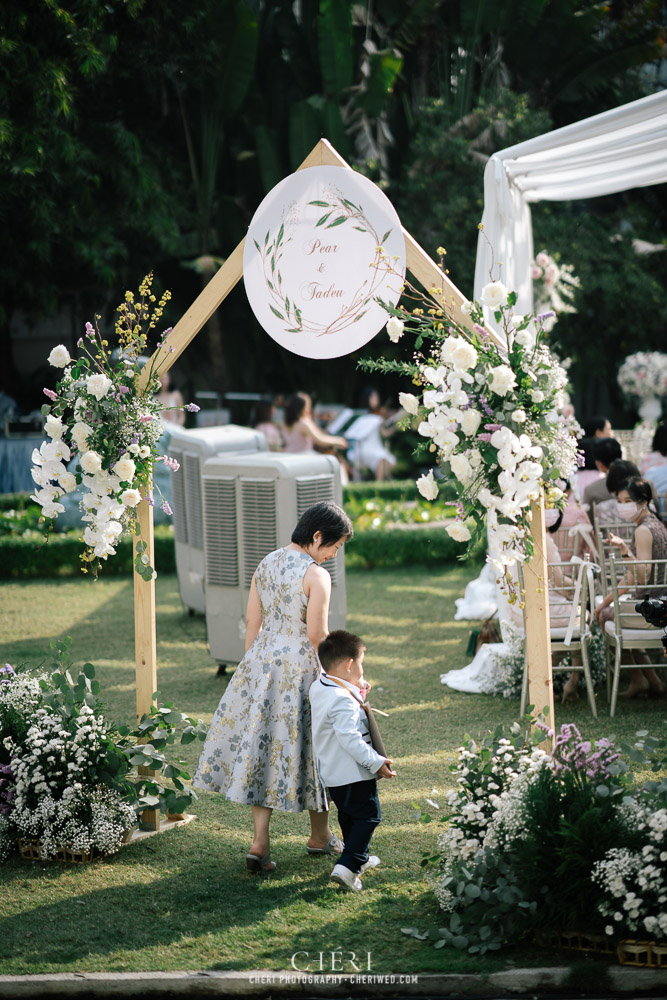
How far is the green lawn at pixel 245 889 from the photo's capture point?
12.1 ft

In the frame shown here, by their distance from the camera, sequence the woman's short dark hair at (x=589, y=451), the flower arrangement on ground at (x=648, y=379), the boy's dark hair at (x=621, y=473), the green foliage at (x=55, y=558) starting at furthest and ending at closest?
the flower arrangement on ground at (x=648, y=379), the green foliage at (x=55, y=558), the woman's short dark hair at (x=589, y=451), the boy's dark hair at (x=621, y=473)

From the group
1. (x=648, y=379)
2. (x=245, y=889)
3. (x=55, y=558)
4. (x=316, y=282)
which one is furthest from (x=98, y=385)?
(x=648, y=379)

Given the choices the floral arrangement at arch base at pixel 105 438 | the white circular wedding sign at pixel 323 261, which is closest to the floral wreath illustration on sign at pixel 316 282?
the white circular wedding sign at pixel 323 261

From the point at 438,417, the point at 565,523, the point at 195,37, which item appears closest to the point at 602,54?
the point at 195,37

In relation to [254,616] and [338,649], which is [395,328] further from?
[254,616]

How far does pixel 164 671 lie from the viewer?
25.0 ft

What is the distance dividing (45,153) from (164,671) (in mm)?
9264

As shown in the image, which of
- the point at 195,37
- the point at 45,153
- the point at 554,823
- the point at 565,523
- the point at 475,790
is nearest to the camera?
the point at 554,823

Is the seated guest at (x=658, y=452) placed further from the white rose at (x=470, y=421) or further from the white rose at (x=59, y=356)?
the white rose at (x=59, y=356)

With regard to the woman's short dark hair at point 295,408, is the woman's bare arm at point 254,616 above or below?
below

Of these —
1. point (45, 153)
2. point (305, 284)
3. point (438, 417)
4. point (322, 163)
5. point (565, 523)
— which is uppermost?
point (45, 153)

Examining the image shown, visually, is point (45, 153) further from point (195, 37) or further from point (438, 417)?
point (438, 417)

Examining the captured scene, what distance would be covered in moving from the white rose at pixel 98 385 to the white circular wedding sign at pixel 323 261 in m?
0.71

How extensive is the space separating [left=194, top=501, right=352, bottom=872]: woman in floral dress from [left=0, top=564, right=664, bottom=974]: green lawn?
0.30 metres
